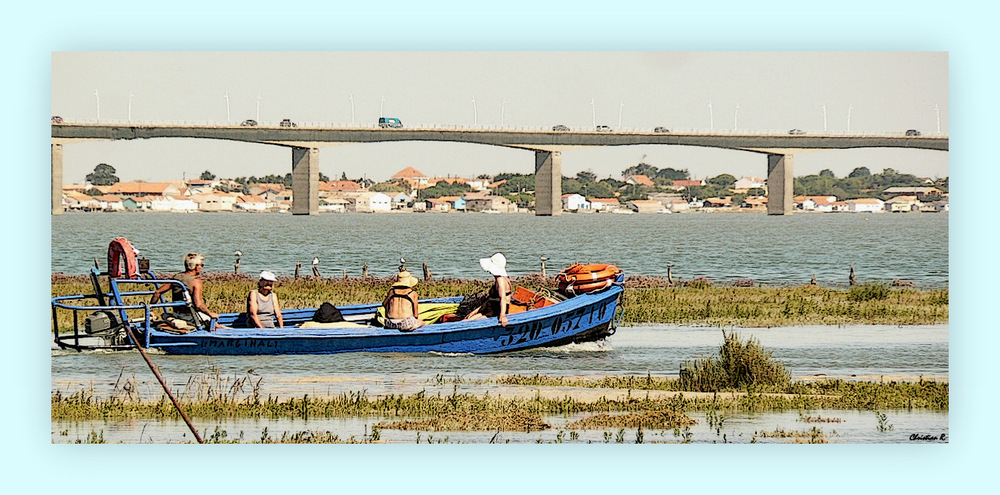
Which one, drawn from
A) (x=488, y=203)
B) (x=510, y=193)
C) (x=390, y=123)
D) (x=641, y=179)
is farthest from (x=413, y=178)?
(x=641, y=179)

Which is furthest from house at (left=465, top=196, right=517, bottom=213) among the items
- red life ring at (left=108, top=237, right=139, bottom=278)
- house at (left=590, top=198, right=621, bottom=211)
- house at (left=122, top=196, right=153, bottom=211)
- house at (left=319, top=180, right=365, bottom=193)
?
red life ring at (left=108, top=237, right=139, bottom=278)

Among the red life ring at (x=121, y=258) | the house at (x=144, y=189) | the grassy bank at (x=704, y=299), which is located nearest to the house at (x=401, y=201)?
the grassy bank at (x=704, y=299)

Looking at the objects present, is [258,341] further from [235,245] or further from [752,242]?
[752,242]

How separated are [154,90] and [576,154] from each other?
367 inches

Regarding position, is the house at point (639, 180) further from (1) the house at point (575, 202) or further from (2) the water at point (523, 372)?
(2) the water at point (523, 372)

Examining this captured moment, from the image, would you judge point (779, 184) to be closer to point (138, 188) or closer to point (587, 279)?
point (587, 279)

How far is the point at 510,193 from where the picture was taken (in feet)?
106

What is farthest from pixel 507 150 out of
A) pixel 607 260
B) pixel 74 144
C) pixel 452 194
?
pixel 607 260

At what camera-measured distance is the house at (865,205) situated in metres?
23.5

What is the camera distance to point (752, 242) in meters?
48.4

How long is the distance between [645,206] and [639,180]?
24.8ft

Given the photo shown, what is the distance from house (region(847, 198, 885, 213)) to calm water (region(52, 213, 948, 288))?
368mm

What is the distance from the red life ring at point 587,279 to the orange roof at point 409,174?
19.5 feet

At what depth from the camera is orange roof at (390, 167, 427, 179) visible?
24.2 metres
